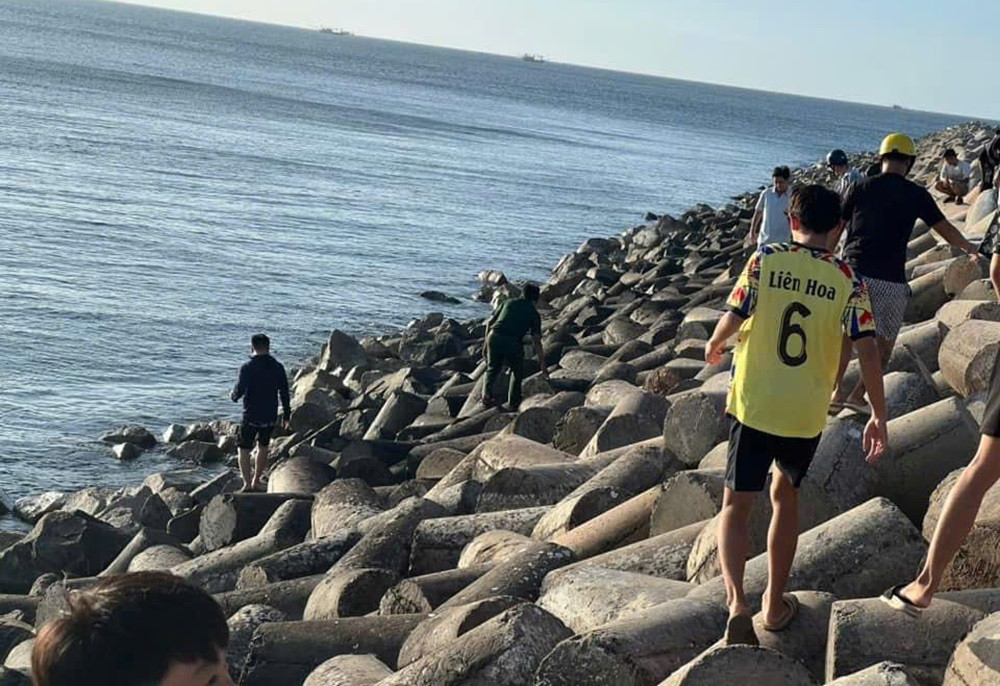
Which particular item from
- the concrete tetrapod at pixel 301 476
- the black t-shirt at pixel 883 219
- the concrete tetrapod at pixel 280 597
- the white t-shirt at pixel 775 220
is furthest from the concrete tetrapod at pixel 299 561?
the white t-shirt at pixel 775 220

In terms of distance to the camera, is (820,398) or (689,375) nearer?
(820,398)

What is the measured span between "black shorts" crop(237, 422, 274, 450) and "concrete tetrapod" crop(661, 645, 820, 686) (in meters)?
9.11

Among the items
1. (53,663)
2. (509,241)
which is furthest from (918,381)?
(509,241)

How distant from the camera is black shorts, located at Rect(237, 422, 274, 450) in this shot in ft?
43.7

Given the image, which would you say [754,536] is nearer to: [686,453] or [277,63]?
[686,453]

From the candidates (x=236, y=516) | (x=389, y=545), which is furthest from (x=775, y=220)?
(x=389, y=545)

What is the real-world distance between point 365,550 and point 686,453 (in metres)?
2.04

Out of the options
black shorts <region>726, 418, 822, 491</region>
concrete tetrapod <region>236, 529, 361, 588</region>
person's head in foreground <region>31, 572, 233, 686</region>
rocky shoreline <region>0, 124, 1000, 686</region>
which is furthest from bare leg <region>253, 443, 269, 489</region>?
person's head in foreground <region>31, 572, 233, 686</region>

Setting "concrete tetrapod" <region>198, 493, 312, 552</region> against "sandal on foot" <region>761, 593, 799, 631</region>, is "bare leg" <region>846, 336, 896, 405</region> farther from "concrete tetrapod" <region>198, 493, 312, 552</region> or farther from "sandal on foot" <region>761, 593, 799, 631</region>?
"concrete tetrapod" <region>198, 493, 312, 552</region>

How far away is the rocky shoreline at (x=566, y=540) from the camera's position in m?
5.06

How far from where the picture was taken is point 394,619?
254 inches

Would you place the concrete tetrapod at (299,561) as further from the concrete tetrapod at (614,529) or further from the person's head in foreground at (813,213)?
the person's head in foreground at (813,213)

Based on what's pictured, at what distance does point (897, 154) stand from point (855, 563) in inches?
118

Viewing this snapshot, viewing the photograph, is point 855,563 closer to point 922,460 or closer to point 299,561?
point 922,460
